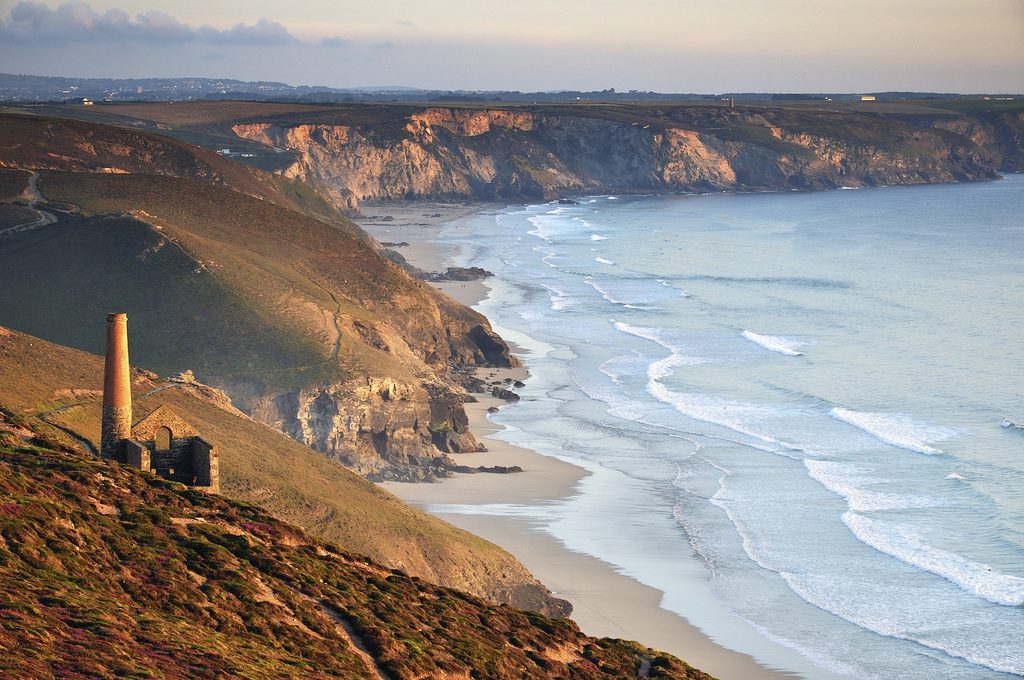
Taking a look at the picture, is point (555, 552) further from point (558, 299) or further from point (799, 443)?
point (558, 299)

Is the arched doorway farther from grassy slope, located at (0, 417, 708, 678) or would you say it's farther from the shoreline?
the shoreline

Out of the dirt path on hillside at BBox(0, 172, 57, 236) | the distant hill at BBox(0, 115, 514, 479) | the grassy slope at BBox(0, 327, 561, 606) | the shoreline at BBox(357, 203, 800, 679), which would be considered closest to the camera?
the shoreline at BBox(357, 203, 800, 679)

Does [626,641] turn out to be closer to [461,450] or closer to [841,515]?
[841,515]

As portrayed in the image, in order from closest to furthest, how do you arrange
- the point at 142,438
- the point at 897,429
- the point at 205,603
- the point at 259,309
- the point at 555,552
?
the point at 205,603
the point at 142,438
the point at 555,552
the point at 897,429
the point at 259,309

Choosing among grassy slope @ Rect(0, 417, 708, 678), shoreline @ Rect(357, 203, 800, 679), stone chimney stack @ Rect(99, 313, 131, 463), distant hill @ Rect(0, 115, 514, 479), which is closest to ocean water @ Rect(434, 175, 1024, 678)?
shoreline @ Rect(357, 203, 800, 679)

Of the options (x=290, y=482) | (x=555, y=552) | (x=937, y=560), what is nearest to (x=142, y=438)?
(x=290, y=482)

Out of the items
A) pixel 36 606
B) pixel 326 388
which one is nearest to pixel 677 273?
pixel 326 388
